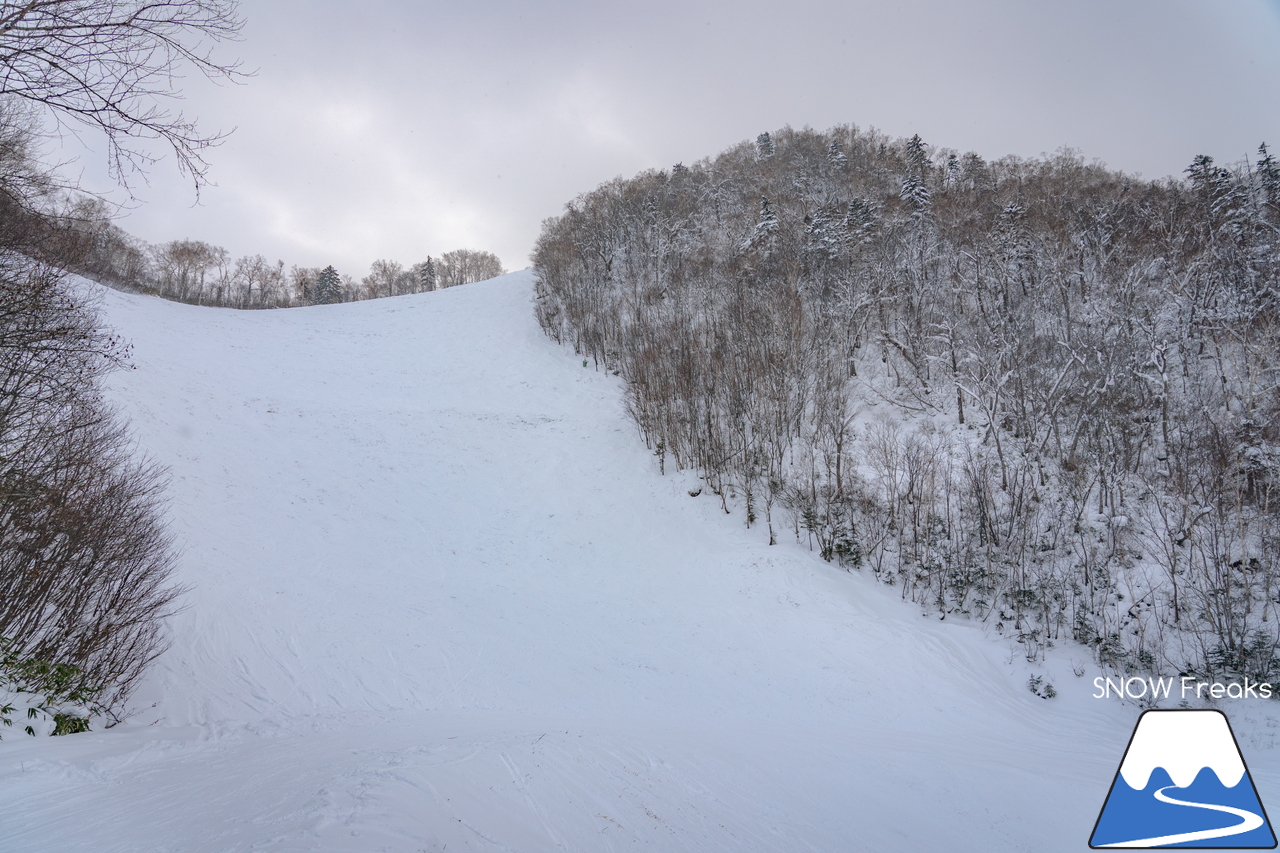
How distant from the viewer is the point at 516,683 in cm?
1191

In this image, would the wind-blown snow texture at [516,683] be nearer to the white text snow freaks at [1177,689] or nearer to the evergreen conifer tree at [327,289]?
the white text snow freaks at [1177,689]

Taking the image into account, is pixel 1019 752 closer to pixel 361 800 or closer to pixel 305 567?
pixel 361 800

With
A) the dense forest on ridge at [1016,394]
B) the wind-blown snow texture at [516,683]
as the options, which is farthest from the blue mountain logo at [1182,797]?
the dense forest on ridge at [1016,394]

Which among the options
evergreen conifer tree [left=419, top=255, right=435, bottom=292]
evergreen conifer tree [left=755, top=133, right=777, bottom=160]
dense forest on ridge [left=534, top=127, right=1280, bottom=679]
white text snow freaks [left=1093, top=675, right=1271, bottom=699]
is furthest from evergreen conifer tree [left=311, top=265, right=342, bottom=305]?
white text snow freaks [left=1093, top=675, right=1271, bottom=699]

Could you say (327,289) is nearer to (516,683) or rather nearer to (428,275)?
(428,275)

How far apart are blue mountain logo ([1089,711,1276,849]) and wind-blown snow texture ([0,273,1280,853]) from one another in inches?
124

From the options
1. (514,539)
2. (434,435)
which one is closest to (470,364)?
(434,435)

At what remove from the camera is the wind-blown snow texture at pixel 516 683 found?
579 cm

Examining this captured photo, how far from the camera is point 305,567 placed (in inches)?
614

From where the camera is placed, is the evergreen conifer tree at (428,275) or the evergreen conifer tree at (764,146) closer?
the evergreen conifer tree at (764,146)

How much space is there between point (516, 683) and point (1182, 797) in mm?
11172

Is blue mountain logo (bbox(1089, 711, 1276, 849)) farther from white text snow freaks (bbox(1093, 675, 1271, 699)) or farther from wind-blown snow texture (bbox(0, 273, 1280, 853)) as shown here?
white text snow freaks (bbox(1093, 675, 1271, 699))

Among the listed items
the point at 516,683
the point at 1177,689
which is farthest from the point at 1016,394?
the point at 516,683

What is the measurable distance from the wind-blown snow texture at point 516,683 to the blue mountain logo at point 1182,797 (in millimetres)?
3157
